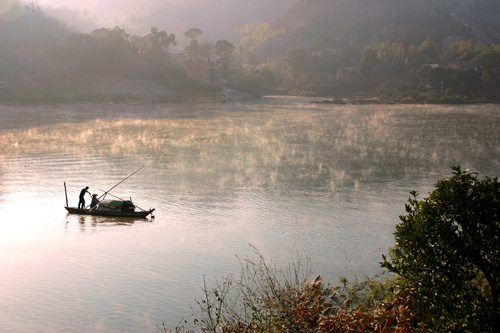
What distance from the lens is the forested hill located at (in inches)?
5295

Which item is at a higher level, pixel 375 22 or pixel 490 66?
pixel 375 22

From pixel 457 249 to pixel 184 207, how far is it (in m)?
11.1

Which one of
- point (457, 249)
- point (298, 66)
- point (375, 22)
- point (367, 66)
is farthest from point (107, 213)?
point (375, 22)

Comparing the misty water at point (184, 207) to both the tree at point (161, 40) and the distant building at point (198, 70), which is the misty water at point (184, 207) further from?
the tree at point (161, 40)

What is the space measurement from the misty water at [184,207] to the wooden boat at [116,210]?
0.68ft

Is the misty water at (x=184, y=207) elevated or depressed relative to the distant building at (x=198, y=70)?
depressed

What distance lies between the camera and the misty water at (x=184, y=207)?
9617mm

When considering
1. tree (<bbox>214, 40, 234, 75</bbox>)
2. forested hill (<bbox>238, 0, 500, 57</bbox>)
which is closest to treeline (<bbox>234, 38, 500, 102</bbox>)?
tree (<bbox>214, 40, 234, 75</bbox>)

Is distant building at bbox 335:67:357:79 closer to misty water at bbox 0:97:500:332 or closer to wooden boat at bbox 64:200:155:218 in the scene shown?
misty water at bbox 0:97:500:332

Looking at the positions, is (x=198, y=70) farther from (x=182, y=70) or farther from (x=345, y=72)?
(x=345, y=72)

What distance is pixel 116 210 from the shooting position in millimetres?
14391

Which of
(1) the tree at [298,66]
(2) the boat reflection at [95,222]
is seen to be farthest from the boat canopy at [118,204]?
(1) the tree at [298,66]

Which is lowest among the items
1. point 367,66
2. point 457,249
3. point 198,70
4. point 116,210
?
point 116,210

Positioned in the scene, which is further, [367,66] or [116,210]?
[367,66]
